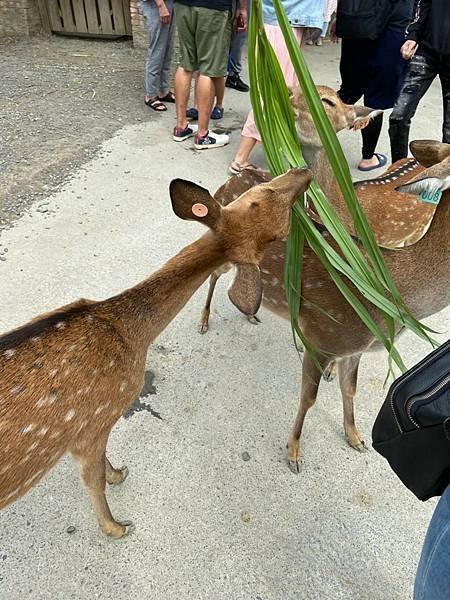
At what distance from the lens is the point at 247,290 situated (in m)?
1.53

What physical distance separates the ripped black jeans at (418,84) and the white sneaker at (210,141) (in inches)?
61.8

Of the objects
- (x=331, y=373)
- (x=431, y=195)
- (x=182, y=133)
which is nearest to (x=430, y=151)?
(x=431, y=195)

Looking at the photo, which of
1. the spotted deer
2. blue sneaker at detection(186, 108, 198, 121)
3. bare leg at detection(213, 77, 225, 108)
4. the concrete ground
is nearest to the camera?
the concrete ground

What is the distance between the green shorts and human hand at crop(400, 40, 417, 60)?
4.65 feet

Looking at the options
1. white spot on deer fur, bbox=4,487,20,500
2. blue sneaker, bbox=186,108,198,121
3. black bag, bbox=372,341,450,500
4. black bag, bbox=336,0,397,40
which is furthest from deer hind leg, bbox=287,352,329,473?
blue sneaker, bbox=186,108,198,121

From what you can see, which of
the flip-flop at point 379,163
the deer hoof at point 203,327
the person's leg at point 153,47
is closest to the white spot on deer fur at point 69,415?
the deer hoof at point 203,327

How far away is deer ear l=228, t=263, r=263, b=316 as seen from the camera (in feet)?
4.94

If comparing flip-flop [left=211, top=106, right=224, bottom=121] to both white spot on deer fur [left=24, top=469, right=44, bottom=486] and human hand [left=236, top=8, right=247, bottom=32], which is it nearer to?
human hand [left=236, top=8, right=247, bottom=32]

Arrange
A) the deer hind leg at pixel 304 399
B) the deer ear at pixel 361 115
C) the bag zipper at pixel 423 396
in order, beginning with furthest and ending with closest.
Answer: the deer ear at pixel 361 115
the deer hind leg at pixel 304 399
the bag zipper at pixel 423 396

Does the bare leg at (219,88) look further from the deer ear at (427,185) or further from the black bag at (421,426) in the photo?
the black bag at (421,426)

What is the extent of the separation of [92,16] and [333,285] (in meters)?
7.13

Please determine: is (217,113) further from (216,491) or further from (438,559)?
(438,559)

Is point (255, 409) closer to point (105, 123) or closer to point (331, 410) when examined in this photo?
point (331, 410)

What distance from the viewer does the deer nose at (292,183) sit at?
167 cm
